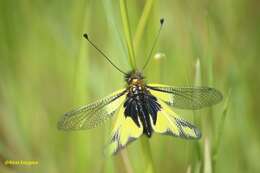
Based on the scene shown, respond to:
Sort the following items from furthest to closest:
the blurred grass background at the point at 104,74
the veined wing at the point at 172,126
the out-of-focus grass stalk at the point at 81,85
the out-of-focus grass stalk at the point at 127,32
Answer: the blurred grass background at the point at 104,74
the out-of-focus grass stalk at the point at 81,85
the veined wing at the point at 172,126
the out-of-focus grass stalk at the point at 127,32

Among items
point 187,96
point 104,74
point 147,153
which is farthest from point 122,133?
point 104,74

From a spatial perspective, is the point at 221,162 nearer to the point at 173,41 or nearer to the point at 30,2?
the point at 173,41

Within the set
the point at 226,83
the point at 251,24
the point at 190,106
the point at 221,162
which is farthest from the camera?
the point at 251,24

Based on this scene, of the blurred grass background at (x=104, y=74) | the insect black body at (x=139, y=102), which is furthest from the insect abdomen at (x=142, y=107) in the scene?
the blurred grass background at (x=104, y=74)

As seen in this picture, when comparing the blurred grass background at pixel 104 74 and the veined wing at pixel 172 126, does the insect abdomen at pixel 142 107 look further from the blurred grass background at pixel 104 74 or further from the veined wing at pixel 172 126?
the blurred grass background at pixel 104 74

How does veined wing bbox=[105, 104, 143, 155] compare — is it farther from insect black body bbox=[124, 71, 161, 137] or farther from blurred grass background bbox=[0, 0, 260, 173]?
blurred grass background bbox=[0, 0, 260, 173]

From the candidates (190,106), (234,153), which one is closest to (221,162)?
(234,153)

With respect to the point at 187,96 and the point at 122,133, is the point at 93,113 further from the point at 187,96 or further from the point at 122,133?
the point at 187,96
